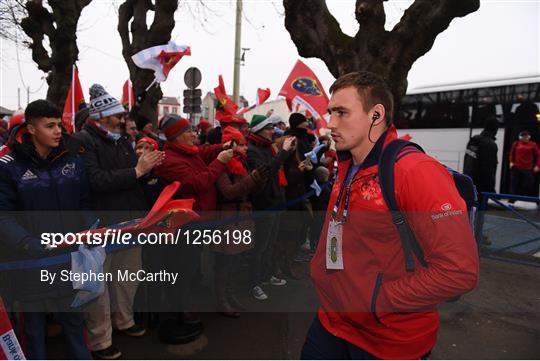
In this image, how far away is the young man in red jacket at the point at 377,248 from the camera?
1.52 meters

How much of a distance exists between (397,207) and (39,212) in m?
2.19

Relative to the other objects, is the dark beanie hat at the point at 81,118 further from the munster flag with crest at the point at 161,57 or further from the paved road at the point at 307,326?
the paved road at the point at 307,326

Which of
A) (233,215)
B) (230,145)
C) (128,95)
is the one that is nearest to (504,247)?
(233,215)

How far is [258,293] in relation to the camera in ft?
14.3

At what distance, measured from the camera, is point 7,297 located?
254 centimetres

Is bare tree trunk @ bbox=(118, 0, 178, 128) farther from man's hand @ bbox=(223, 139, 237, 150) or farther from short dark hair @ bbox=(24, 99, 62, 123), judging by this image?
short dark hair @ bbox=(24, 99, 62, 123)

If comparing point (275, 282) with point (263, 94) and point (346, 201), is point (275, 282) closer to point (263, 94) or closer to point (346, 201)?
point (346, 201)

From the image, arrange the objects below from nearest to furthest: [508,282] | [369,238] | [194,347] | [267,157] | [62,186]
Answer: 1. [369,238]
2. [62,186]
3. [194,347]
4. [267,157]
5. [508,282]

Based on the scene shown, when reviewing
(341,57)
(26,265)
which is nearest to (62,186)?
(26,265)

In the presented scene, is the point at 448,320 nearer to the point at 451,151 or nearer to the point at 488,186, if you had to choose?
the point at 488,186

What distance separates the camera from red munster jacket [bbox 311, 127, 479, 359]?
59.5 inches

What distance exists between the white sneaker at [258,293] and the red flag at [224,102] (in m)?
2.26

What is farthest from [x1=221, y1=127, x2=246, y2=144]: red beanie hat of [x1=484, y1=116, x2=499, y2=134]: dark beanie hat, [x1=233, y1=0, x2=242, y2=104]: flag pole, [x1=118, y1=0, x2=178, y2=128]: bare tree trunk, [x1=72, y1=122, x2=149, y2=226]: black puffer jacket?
[x1=233, y1=0, x2=242, y2=104]: flag pole

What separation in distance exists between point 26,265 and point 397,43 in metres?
5.58
